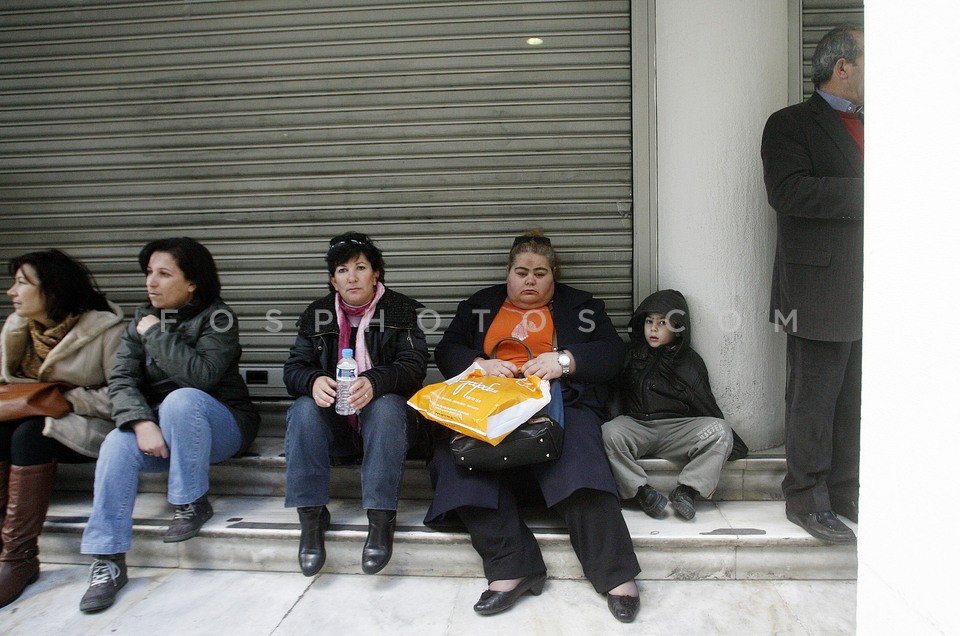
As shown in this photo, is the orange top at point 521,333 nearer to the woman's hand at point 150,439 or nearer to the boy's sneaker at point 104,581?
the woman's hand at point 150,439

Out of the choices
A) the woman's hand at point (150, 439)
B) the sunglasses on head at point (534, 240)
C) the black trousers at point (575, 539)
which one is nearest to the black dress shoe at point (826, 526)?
the black trousers at point (575, 539)

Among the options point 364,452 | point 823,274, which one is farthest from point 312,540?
point 823,274

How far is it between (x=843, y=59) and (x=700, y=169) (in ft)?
2.78

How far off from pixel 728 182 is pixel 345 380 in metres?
2.24

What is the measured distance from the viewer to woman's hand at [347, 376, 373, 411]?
2.90m

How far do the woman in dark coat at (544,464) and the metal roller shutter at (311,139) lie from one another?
65 centimetres

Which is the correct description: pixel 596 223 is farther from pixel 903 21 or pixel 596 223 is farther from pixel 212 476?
pixel 212 476

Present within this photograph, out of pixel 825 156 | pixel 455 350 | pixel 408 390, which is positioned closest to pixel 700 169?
pixel 825 156

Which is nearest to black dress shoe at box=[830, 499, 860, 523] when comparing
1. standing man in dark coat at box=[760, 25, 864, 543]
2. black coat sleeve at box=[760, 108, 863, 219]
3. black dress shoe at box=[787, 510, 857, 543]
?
standing man in dark coat at box=[760, 25, 864, 543]

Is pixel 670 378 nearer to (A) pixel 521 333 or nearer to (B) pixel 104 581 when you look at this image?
(A) pixel 521 333

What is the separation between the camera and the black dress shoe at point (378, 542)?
275 centimetres

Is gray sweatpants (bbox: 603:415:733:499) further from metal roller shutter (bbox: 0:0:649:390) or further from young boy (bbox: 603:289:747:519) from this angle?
metal roller shutter (bbox: 0:0:649:390)

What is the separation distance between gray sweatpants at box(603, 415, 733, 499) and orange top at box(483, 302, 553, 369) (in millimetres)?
552

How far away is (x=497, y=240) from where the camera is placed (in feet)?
13.4
